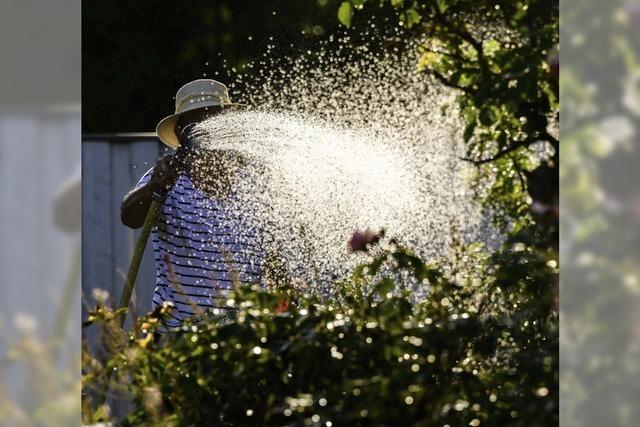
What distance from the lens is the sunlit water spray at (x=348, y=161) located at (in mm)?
2617

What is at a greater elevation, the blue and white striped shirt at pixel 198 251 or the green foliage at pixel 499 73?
the green foliage at pixel 499 73

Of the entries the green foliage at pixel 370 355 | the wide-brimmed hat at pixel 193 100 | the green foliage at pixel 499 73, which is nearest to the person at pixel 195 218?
the wide-brimmed hat at pixel 193 100

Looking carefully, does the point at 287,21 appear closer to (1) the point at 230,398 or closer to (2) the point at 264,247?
(2) the point at 264,247

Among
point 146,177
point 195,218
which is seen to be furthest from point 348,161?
point 146,177

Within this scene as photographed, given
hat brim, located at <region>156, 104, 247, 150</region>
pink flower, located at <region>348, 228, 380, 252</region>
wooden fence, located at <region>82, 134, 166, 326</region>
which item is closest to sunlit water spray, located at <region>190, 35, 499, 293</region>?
pink flower, located at <region>348, 228, 380, 252</region>

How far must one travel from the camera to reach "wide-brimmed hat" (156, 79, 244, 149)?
2.65 m

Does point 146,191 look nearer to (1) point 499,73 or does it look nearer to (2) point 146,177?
(2) point 146,177

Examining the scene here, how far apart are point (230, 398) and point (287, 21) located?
3.43ft

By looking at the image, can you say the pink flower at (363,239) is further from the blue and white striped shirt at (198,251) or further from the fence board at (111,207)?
the fence board at (111,207)

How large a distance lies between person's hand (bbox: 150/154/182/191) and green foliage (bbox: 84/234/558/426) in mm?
367
